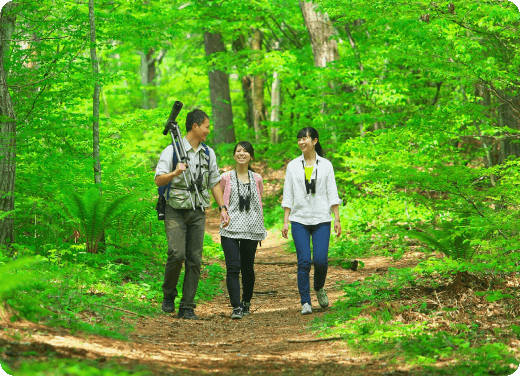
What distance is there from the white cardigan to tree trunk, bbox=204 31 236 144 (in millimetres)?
13203

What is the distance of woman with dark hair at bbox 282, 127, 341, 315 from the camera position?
5742mm

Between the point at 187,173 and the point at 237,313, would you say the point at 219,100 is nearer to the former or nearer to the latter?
the point at 187,173

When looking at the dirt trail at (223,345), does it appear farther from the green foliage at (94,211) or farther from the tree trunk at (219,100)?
the tree trunk at (219,100)

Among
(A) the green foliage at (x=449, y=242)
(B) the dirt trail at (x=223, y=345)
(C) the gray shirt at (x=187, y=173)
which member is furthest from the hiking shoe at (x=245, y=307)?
(A) the green foliage at (x=449, y=242)

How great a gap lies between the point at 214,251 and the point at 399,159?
432 centimetres

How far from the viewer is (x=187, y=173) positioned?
18.6 feet

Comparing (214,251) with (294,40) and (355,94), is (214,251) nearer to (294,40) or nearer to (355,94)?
A: (355,94)

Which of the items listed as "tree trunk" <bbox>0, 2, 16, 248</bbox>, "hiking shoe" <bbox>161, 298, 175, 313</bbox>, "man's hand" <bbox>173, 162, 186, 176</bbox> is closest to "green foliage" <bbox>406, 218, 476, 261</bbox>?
"man's hand" <bbox>173, 162, 186, 176</bbox>

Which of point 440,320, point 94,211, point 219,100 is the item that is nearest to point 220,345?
point 440,320

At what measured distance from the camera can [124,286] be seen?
609 centimetres

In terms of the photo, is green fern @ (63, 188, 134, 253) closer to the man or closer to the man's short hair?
the man

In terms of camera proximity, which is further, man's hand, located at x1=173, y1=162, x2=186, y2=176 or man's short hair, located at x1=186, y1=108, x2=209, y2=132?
man's short hair, located at x1=186, y1=108, x2=209, y2=132

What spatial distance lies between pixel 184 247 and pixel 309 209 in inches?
61.6

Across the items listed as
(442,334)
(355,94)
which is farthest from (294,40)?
(442,334)
